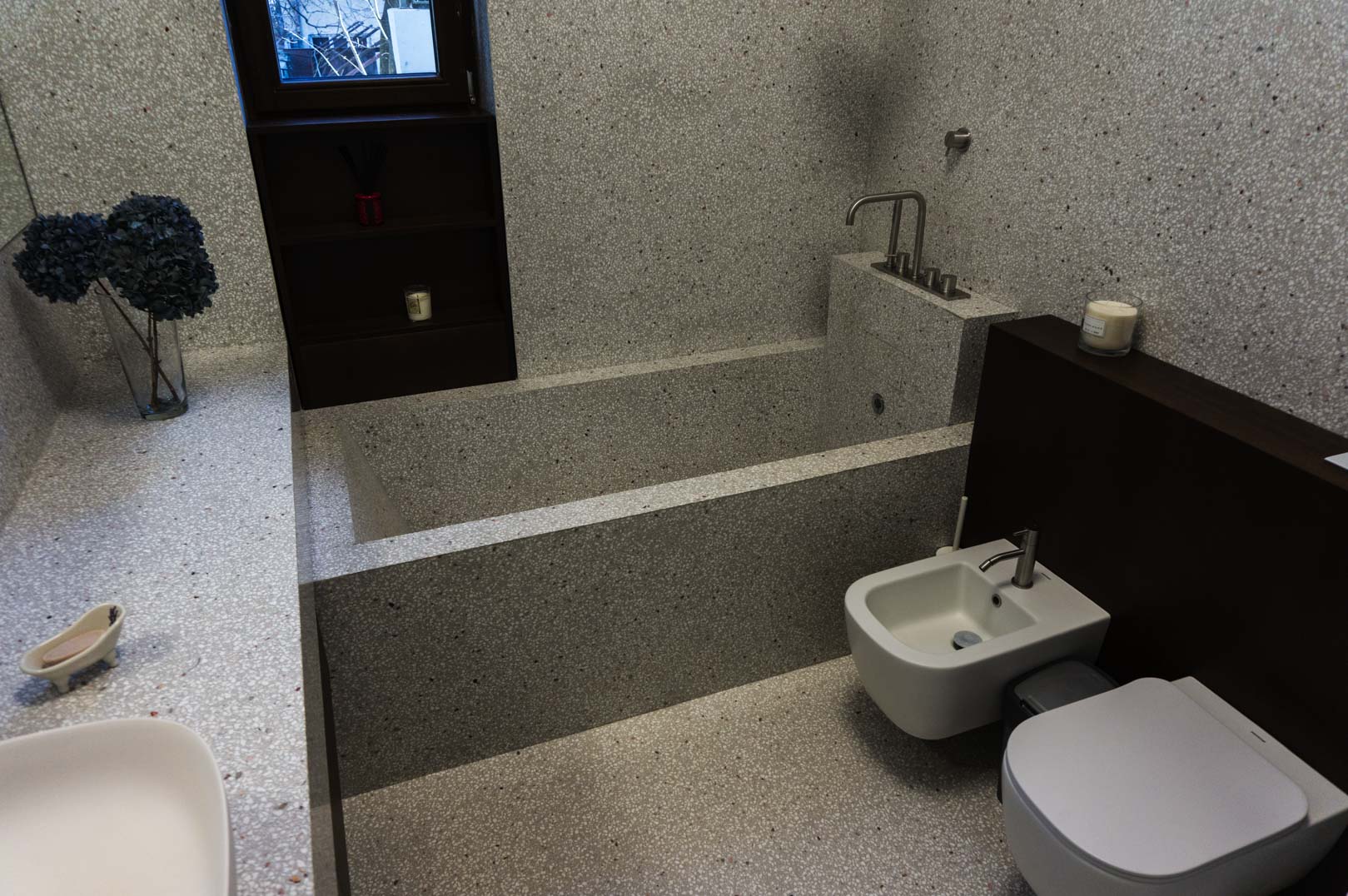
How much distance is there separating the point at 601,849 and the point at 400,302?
162 centimetres

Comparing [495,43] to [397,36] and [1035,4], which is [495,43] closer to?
[397,36]

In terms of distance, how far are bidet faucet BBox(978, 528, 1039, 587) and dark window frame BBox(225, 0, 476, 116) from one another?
1.86 m

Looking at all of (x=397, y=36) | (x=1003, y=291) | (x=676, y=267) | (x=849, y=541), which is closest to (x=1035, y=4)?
(x=1003, y=291)

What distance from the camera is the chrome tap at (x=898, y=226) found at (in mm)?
2236

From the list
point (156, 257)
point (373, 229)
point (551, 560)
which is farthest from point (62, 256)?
point (551, 560)

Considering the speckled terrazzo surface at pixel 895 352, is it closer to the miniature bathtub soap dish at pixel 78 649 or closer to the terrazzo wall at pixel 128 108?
the terrazzo wall at pixel 128 108

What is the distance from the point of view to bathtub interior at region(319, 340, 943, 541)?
7.81 ft

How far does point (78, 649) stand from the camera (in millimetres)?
1058

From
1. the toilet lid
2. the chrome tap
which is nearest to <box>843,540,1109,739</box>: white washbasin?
the toilet lid

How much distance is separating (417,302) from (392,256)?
0.17 metres

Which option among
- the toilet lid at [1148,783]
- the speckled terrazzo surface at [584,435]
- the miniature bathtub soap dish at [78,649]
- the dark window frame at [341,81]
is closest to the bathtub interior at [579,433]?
the speckled terrazzo surface at [584,435]

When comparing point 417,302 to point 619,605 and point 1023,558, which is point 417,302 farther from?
point 1023,558

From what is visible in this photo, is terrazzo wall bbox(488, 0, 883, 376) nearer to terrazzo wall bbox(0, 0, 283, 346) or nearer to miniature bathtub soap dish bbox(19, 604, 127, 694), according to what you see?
terrazzo wall bbox(0, 0, 283, 346)

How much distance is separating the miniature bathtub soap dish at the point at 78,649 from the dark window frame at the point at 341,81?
60.7 inches
